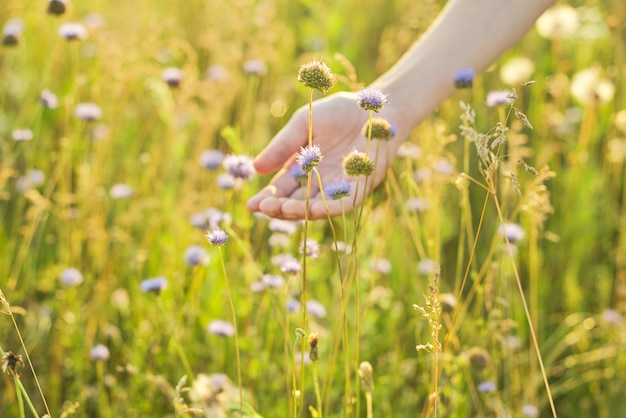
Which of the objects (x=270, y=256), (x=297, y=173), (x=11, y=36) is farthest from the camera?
(x=270, y=256)

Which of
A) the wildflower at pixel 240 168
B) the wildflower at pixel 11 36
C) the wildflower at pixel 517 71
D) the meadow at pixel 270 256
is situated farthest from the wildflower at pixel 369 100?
the wildflower at pixel 517 71

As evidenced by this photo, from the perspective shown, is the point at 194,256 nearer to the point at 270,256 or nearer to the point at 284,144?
the point at 284,144

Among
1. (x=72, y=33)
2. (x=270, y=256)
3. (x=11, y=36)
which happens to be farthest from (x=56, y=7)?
(x=270, y=256)

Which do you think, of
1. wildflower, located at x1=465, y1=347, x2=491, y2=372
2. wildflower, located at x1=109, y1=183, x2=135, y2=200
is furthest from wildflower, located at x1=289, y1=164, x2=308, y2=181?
wildflower, located at x1=109, y1=183, x2=135, y2=200

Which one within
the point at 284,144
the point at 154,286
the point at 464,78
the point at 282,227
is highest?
the point at 464,78

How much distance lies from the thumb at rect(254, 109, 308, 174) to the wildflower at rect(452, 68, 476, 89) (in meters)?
0.33

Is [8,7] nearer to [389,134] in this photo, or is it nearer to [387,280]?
[387,280]

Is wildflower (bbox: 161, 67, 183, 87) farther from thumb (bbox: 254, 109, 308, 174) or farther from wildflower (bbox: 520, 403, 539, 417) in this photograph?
wildflower (bbox: 520, 403, 539, 417)

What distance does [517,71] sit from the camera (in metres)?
2.98

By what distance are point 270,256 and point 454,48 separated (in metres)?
0.93

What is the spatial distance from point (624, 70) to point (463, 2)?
127 cm

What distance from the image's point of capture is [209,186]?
2.39m

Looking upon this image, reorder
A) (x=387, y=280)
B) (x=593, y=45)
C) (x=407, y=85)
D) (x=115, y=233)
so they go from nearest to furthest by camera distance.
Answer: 1. (x=407, y=85)
2. (x=115, y=233)
3. (x=387, y=280)
4. (x=593, y=45)

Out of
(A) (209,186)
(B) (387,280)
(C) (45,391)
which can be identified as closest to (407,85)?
(B) (387,280)
